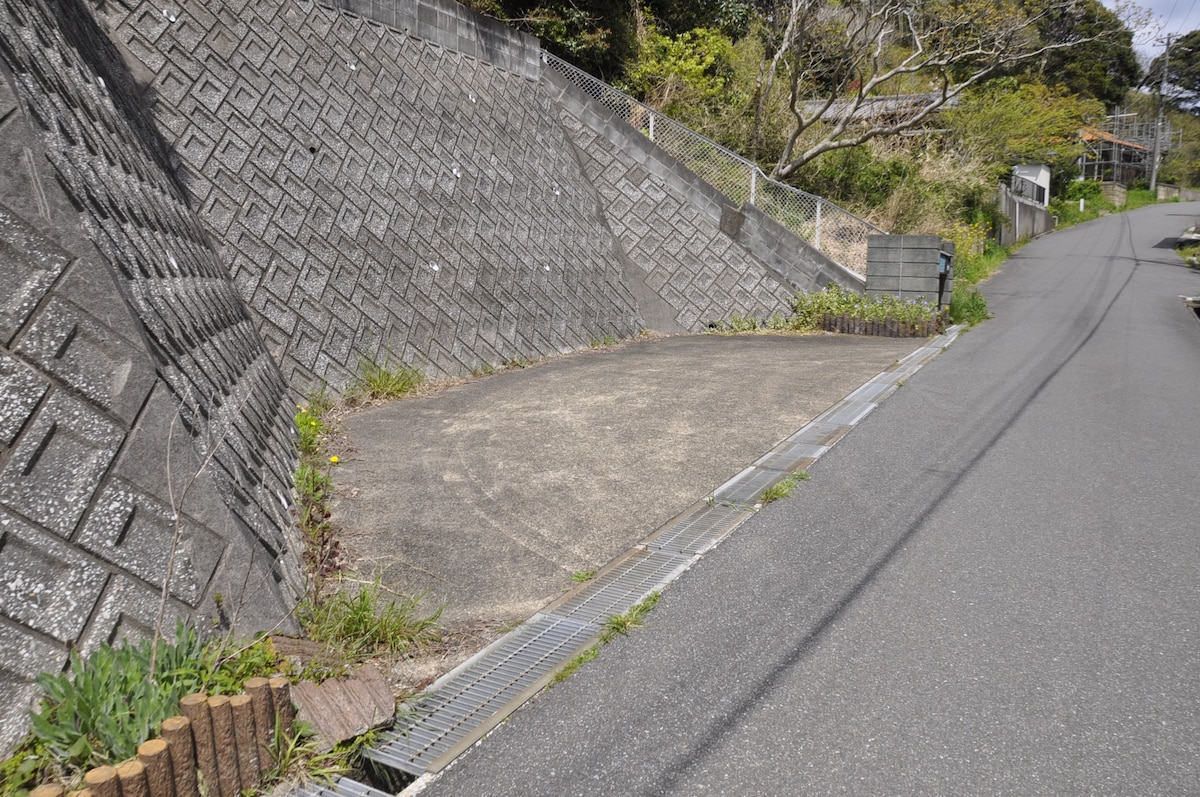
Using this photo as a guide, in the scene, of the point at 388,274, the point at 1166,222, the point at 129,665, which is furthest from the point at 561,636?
the point at 1166,222

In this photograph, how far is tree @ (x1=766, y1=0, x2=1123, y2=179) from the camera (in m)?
16.2

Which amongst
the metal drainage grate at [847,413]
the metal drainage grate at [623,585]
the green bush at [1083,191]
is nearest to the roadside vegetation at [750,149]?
the metal drainage grate at [623,585]

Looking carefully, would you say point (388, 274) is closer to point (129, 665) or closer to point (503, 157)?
point (503, 157)

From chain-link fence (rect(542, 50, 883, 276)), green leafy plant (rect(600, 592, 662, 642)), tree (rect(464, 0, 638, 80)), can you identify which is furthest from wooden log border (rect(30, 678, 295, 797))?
tree (rect(464, 0, 638, 80))

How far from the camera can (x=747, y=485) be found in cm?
591

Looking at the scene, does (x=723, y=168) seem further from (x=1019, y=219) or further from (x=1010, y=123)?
(x=1019, y=219)

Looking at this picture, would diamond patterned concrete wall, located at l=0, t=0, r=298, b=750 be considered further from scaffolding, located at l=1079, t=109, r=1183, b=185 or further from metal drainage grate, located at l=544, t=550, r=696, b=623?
scaffolding, located at l=1079, t=109, r=1183, b=185

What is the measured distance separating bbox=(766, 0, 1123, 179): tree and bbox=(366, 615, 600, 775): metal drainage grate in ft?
45.9

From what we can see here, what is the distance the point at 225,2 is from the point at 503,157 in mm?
3849

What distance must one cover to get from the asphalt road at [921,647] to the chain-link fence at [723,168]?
302 inches

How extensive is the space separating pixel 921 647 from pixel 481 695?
6.13 feet

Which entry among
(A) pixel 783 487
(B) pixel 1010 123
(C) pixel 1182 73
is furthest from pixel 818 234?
(C) pixel 1182 73

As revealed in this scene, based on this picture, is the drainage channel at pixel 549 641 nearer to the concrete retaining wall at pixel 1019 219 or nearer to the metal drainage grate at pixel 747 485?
the metal drainage grate at pixel 747 485

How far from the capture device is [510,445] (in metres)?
6.70
